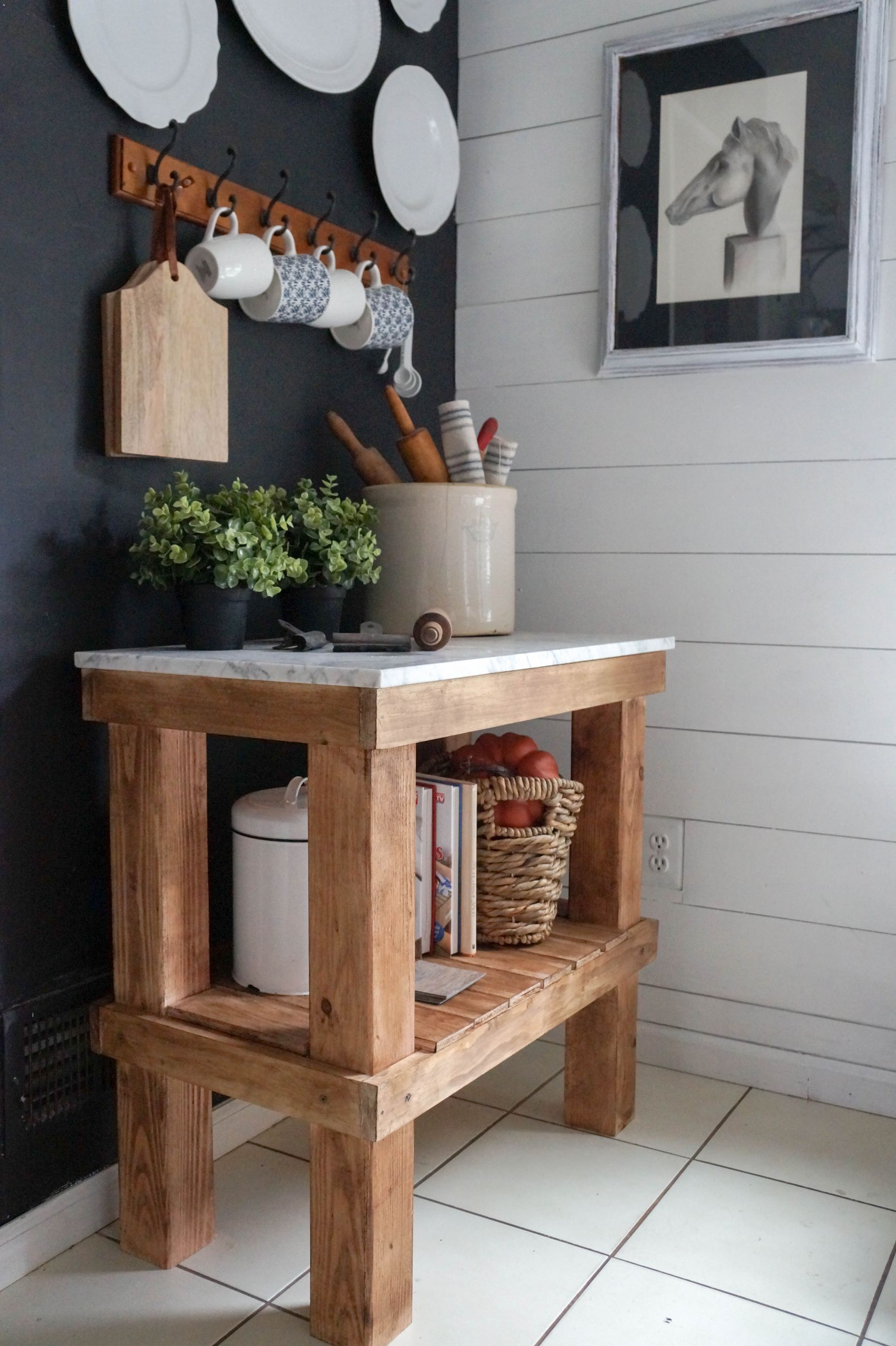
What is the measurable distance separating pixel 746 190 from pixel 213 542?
1.15 metres

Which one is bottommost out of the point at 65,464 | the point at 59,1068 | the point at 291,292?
the point at 59,1068

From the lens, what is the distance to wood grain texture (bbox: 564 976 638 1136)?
1.84 meters

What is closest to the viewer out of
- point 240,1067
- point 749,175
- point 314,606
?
point 240,1067

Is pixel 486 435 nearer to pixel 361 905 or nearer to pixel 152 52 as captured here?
pixel 152 52

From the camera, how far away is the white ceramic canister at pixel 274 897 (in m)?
1.50

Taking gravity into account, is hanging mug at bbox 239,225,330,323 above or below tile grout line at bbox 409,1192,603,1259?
above

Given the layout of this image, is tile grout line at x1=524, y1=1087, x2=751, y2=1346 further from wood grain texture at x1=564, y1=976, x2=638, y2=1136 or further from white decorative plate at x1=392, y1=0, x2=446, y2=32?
white decorative plate at x1=392, y1=0, x2=446, y2=32

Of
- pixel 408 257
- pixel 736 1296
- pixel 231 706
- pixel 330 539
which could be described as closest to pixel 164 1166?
pixel 231 706

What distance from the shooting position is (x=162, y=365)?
60.9 inches

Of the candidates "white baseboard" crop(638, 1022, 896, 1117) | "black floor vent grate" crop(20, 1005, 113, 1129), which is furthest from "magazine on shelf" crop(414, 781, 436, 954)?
"white baseboard" crop(638, 1022, 896, 1117)

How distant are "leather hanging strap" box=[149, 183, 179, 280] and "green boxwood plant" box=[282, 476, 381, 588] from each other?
1.08 feet

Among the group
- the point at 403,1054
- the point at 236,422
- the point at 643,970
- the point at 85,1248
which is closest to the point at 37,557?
the point at 236,422

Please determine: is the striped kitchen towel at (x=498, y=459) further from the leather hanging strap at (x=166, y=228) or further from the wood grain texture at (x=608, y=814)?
the leather hanging strap at (x=166, y=228)

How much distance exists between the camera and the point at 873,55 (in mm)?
1841
